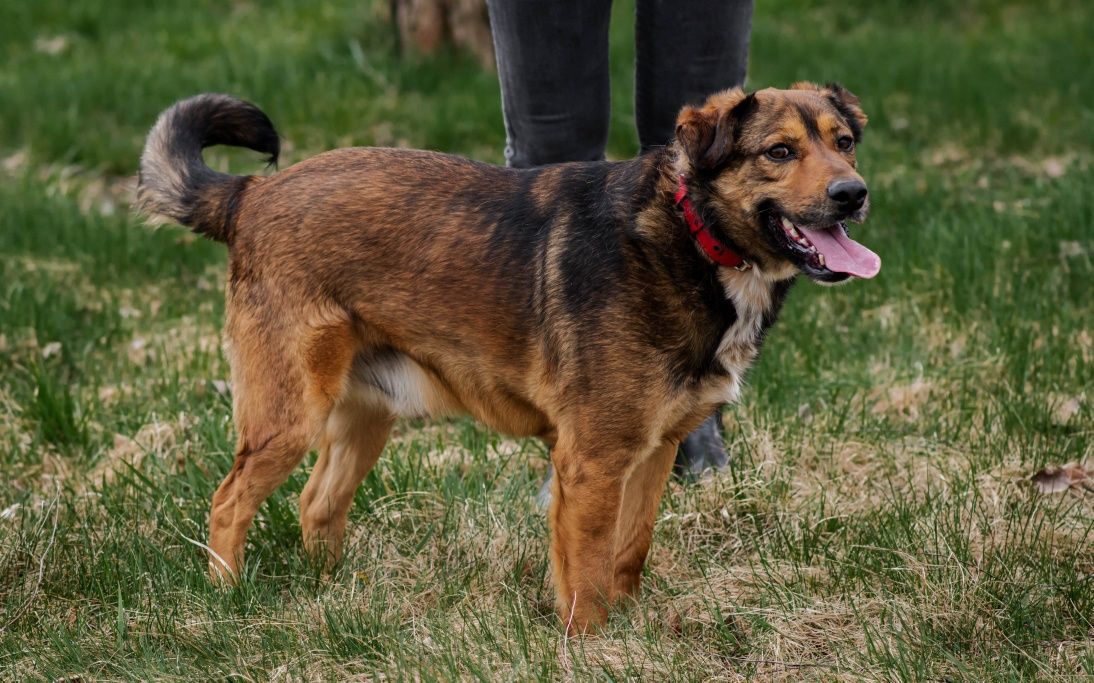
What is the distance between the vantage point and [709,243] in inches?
134

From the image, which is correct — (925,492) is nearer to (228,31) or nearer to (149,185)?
(149,185)

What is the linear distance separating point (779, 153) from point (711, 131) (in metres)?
0.18

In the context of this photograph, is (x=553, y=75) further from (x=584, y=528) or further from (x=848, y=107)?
(x=584, y=528)

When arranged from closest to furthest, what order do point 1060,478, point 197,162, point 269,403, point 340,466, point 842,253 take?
point 842,253, point 269,403, point 197,162, point 340,466, point 1060,478

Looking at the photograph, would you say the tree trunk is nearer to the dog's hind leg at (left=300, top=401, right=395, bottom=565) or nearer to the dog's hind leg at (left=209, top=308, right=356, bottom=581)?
the dog's hind leg at (left=300, top=401, right=395, bottom=565)

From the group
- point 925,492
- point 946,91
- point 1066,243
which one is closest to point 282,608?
point 925,492

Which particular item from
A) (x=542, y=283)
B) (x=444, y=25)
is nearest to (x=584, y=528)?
(x=542, y=283)

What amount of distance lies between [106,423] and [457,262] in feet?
6.45

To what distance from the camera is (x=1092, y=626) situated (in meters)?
3.25

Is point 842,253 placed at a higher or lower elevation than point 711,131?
lower

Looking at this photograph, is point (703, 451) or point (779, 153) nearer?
point (779, 153)

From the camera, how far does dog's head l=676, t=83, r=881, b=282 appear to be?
10.5 ft

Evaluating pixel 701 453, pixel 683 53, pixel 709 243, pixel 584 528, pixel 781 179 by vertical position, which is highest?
pixel 683 53

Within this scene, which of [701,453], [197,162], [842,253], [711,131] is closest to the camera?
[842,253]
